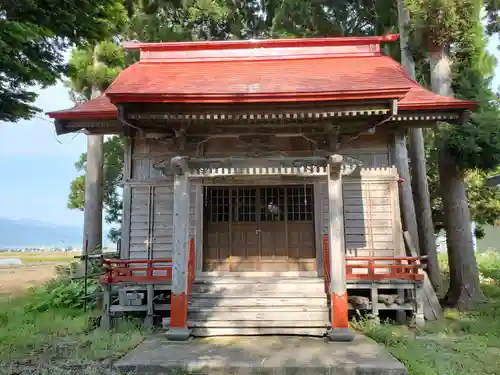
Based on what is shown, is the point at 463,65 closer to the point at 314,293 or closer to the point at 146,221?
the point at 314,293

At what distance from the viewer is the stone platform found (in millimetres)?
5121

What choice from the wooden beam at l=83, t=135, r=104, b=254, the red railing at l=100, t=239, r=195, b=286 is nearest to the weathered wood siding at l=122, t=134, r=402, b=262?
the red railing at l=100, t=239, r=195, b=286

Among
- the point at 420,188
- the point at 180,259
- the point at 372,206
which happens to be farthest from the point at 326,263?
the point at 420,188

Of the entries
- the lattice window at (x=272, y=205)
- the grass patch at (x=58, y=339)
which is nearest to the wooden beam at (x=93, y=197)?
the grass patch at (x=58, y=339)

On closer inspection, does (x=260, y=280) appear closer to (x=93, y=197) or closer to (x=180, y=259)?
(x=180, y=259)

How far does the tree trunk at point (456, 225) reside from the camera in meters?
9.57

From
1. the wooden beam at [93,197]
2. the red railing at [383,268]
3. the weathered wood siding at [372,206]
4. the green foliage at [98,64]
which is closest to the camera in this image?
the red railing at [383,268]

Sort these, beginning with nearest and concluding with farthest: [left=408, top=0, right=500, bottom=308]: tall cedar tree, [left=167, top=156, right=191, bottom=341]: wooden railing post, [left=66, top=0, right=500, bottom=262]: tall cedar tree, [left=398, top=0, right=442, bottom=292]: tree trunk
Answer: [left=167, top=156, right=191, bottom=341]: wooden railing post < [left=408, top=0, right=500, bottom=308]: tall cedar tree < [left=398, top=0, right=442, bottom=292]: tree trunk < [left=66, top=0, right=500, bottom=262]: tall cedar tree

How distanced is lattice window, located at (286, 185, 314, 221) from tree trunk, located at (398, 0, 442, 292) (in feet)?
12.2

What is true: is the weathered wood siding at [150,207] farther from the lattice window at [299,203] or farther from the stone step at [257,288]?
the lattice window at [299,203]

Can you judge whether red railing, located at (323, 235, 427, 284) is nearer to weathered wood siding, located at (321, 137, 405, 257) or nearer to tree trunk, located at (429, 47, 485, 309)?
weathered wood siding, located at (321, 137, 405, 257)

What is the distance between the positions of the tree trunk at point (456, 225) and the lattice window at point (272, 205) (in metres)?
4.31

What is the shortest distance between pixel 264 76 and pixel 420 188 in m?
5.42

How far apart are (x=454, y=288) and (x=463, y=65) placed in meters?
5.81
